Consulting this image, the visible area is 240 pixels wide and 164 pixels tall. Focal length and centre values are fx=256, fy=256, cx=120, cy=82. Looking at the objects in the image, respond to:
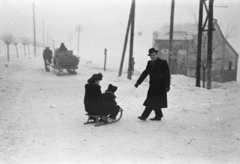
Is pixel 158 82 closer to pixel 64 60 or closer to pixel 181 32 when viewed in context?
pixel 64 60

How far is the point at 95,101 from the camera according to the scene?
20.1 feet

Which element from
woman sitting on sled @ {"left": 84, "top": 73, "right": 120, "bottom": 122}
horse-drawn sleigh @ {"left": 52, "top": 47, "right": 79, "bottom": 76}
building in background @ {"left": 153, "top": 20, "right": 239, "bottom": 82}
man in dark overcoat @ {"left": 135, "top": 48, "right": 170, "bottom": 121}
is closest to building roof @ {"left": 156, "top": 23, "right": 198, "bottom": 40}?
building in background @ {"left": 153, "top": 20, "right": 239, "bottom": 82}

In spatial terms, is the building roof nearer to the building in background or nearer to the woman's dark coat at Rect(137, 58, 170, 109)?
the building in background

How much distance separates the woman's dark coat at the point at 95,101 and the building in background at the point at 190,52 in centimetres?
2571

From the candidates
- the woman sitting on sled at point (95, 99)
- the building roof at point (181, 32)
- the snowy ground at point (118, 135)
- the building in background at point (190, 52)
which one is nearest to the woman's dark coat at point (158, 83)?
the snowy ground at point (118, 135)

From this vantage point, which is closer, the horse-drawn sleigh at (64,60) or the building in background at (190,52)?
the horse-drawn sleigh at (64,60)

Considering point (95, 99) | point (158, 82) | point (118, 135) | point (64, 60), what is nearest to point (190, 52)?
point (64, 60)

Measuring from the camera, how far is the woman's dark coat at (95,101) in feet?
19.8

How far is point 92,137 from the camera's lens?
5.45m

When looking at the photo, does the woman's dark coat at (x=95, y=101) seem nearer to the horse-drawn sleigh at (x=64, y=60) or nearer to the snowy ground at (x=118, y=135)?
the snowy ground at (x=118, y=135)

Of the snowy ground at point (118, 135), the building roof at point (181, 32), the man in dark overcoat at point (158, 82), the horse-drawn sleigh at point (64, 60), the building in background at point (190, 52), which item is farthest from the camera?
A: the building roof at point (181, 32)

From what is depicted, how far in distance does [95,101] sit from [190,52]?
26560 mm

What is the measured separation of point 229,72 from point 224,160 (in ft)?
110

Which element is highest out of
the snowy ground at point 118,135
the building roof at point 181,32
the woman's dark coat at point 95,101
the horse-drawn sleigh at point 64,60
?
the building roof at point 181,32
